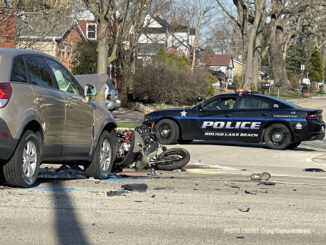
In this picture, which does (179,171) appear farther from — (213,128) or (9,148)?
(213,128)

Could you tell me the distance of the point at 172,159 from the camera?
1141 cm

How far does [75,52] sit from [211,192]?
119ft

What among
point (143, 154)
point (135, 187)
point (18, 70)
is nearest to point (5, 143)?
point (18, 70)

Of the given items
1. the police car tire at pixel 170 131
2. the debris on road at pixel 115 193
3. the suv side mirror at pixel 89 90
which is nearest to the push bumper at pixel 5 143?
the debris on road at pixel 115 193

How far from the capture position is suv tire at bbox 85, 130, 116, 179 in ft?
30.5

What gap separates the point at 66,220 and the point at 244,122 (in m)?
12.2

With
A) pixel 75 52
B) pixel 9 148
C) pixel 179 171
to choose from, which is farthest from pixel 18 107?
pixel 75 52

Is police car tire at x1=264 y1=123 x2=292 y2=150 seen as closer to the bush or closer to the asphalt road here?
the asphalt road

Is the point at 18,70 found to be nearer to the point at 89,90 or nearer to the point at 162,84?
the point at 89,90

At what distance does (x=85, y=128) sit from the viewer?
905 cm

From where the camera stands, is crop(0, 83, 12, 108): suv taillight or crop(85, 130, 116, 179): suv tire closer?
crop(0, 83, 12, 108): suv taillight

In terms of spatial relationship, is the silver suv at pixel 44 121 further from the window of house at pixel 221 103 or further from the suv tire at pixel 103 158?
the window of house at pixel 221 103

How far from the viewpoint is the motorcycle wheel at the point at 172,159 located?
1128cm
